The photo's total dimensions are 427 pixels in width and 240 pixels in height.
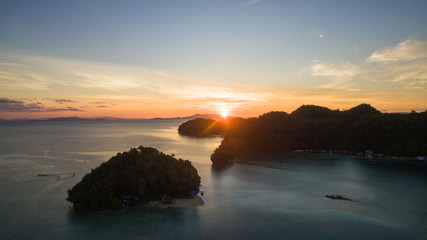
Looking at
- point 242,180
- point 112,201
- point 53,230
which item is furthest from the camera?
point 242,180

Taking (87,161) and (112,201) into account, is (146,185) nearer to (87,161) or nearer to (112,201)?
(112,201)

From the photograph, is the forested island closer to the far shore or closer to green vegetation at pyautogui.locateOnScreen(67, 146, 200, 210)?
green vegetation at pyautogui.locateOnScreen(67, 146, 200, 210)

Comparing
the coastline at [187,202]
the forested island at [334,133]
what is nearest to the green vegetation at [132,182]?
the coastline at [187,202]

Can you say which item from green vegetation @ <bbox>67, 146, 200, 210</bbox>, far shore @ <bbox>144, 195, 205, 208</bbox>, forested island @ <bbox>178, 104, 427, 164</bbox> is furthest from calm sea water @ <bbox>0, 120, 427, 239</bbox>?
forested island @ <bbox>178, 104, 427, 164</bbox>

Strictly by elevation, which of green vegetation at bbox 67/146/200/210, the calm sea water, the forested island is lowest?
the calm sea water

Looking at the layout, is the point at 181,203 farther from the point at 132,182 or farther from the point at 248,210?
the point at 248,210

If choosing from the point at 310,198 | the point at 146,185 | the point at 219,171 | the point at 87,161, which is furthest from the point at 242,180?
the point at 87,161
